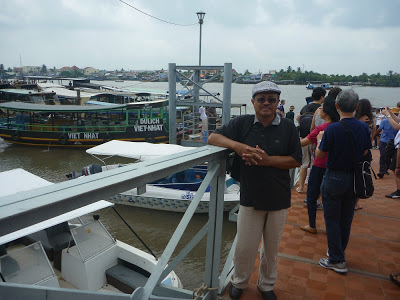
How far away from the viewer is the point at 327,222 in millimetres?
2801

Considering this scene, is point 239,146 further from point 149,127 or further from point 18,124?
point 18,124

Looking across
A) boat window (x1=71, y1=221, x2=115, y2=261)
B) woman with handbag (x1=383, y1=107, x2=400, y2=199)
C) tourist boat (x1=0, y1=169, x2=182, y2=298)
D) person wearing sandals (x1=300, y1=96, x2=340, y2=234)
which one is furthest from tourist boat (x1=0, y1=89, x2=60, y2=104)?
person wearing sandals (x1=300, y1=96, x2=340, y2=234)

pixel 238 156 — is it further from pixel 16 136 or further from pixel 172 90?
pixel 16 136

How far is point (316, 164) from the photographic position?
335 cm

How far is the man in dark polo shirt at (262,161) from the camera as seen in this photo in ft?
6.68

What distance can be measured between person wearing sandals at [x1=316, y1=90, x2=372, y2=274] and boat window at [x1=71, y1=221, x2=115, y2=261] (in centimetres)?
365

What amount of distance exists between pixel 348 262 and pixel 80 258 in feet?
12.5

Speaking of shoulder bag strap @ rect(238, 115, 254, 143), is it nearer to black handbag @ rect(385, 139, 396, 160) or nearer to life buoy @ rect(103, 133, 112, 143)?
black handbag @ rect(385, 139, 396, 160)

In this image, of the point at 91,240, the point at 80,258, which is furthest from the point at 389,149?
the point at 80,258

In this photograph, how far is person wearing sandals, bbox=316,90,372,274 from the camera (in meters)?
2.57

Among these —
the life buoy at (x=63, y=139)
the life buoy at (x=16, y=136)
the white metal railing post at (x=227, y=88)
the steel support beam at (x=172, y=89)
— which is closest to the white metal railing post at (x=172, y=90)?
the steel support beam at (x=172, y=89)

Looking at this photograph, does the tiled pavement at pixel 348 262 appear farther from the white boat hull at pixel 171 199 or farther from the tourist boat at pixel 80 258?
the white boat hull at pixel 171 199

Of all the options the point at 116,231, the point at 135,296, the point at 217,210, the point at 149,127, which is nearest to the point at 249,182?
the point at 217,210

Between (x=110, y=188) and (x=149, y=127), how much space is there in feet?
61.0
